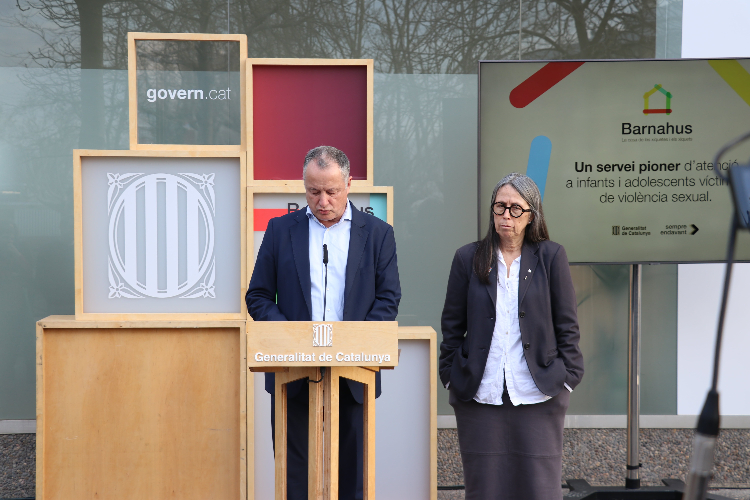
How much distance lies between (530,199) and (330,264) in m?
0.80

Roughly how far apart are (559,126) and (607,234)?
661 millimetres

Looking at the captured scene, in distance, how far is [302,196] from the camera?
3.43 metres

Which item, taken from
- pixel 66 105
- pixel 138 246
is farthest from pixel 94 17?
pixel 138 246

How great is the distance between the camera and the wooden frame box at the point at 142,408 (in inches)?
131

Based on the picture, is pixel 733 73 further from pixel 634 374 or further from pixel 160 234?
pixel 160 234

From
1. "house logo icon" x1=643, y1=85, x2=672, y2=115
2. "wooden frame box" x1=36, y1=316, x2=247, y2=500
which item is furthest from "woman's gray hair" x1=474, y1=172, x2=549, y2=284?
"house logo icon" x1=643, y1=85, x2=672, y2=115

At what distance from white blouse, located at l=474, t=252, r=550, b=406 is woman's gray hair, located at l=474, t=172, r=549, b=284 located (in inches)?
4.5

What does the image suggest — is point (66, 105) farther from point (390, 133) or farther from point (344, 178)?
point (344, 178)

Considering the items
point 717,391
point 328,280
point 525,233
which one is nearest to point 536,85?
point 525,233

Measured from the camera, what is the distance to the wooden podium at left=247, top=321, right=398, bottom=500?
6.81 ft

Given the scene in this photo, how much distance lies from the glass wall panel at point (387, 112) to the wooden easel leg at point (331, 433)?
2240mm

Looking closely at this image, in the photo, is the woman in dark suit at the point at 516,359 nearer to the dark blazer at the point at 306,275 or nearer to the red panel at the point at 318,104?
the dark blazer at the point at 306,275

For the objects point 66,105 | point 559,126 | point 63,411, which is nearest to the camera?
point 63,411

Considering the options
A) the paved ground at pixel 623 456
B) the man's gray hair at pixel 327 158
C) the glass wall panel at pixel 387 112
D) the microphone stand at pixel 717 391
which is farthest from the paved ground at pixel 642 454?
the microphone stand at pixel 717 391
